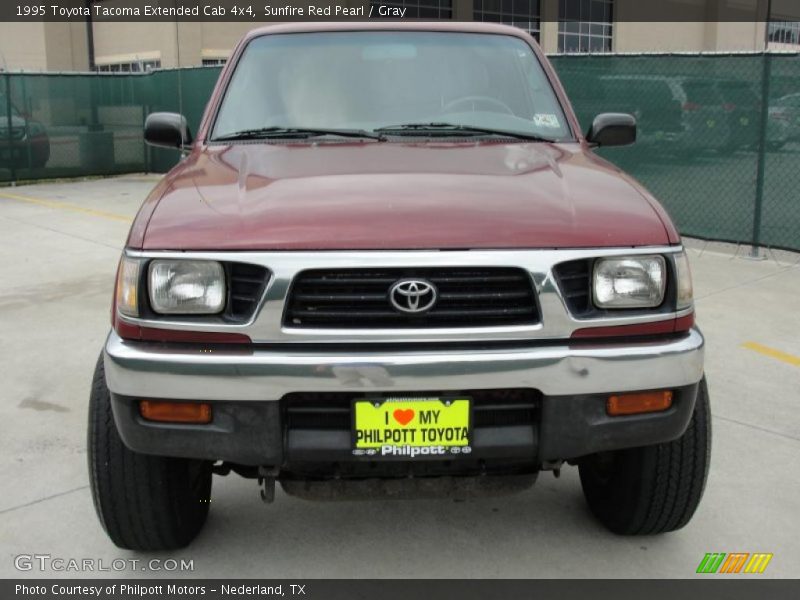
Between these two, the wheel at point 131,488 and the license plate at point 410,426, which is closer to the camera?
the license plate at point 410,426

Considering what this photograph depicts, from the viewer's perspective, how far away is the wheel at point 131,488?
280cm

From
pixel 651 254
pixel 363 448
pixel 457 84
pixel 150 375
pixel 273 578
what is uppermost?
pixel 457 84

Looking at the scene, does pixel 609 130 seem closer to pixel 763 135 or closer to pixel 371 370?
pixel 371 370

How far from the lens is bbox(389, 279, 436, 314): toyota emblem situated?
8.02 ft

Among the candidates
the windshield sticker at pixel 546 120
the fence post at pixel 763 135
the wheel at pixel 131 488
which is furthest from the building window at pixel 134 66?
the wheel at pixel 131 488

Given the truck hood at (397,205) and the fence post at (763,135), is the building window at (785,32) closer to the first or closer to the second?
the fence post at (763,135)

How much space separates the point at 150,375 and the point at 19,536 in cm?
122

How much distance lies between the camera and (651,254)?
2.57 m

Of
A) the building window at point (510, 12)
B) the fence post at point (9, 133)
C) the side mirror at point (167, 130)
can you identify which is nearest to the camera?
the side mirror at point (167, 130)

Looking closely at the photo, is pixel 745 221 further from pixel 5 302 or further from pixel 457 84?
pixel 5 302

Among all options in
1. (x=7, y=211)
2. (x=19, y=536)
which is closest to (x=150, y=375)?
(x=19, y=536)

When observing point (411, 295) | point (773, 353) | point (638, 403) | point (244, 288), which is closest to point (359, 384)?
point (411, 295)

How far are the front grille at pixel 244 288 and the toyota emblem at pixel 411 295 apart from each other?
36cm

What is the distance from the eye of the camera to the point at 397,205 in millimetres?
2619
